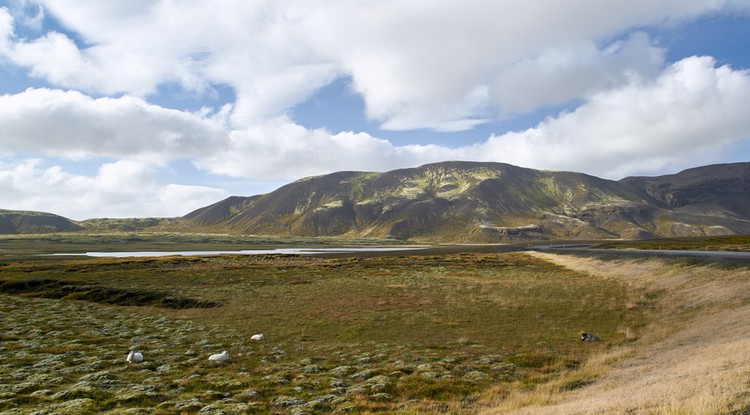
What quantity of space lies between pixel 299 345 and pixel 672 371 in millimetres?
20670

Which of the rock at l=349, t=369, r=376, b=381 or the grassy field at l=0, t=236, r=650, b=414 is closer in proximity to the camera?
the grassy field at l=0, t=236, r=650, b=414

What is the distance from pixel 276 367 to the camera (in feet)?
72.5

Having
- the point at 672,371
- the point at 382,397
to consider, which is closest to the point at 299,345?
the point at 382,397

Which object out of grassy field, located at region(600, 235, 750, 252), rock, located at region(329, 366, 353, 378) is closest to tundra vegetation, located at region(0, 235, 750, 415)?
rock, located at region(329, 366, 353, 378)

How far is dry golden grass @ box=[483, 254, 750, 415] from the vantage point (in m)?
12.5

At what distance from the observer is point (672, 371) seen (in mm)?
17234

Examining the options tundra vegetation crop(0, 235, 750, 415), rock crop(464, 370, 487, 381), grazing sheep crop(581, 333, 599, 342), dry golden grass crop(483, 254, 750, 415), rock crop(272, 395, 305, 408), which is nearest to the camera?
dry golden grass crop(483, 254, 750, 415)

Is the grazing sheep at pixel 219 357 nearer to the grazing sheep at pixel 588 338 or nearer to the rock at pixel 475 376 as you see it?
the rock at pixel 475 376

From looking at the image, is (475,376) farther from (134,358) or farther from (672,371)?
(134,358)

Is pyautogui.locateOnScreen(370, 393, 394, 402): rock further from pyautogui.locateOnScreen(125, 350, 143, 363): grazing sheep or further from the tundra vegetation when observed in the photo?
pyautogui.locateOnScreen(125, 350, 143, 363): grazing sheep

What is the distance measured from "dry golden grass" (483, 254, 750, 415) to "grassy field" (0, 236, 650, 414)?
1.38m

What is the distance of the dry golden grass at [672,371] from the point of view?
12.5 metres

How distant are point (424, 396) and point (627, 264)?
69500 millimetres

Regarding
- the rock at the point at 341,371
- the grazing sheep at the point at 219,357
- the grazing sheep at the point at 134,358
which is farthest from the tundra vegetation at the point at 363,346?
the grazing sheep at the point at 219,357
